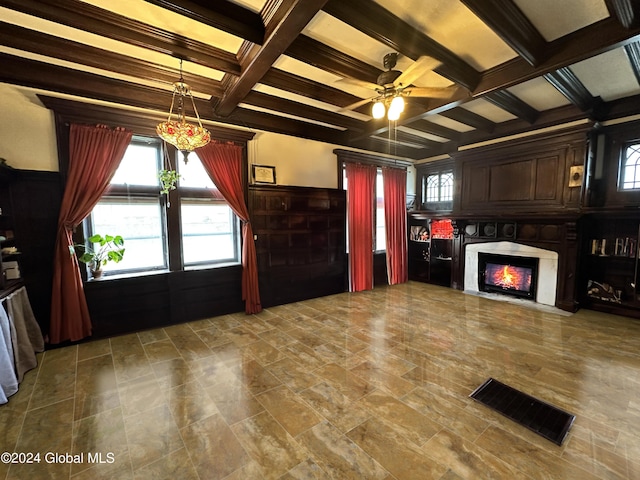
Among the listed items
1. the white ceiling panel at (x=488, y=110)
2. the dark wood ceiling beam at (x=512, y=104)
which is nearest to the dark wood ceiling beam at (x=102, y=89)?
the white ceiling panel at (x=488, y=110)

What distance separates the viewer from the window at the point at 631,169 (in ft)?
12.9

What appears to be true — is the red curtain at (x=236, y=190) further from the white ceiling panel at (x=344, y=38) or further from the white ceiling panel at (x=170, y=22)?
the white ceiling panel at (x=344, y=38)

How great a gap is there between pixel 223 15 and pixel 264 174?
240 centimetres

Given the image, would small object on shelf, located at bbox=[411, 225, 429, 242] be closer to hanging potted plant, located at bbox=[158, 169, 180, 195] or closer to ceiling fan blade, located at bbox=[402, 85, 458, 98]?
ceiling fan blade, located at bbox=[402, 85, 458, 98]

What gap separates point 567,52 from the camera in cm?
247

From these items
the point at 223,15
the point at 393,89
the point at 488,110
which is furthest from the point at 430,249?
the point at 223,15

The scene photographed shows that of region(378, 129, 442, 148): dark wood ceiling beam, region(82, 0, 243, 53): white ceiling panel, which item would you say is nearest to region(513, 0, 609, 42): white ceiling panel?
region(82, 0, 243, 53): white ceiling panel

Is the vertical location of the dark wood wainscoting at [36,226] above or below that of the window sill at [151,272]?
above

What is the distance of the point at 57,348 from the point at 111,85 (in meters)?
3.09

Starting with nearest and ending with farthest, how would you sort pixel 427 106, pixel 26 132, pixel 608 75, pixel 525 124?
pixel 26 132
pixel 608 75
pixel 427 106
pixel 525 124

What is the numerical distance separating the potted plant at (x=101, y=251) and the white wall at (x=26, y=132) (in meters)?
0.93

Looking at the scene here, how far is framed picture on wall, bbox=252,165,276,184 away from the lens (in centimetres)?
431

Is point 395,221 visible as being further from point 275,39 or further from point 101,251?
point 101,251

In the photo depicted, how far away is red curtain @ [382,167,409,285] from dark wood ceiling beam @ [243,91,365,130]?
174cm
